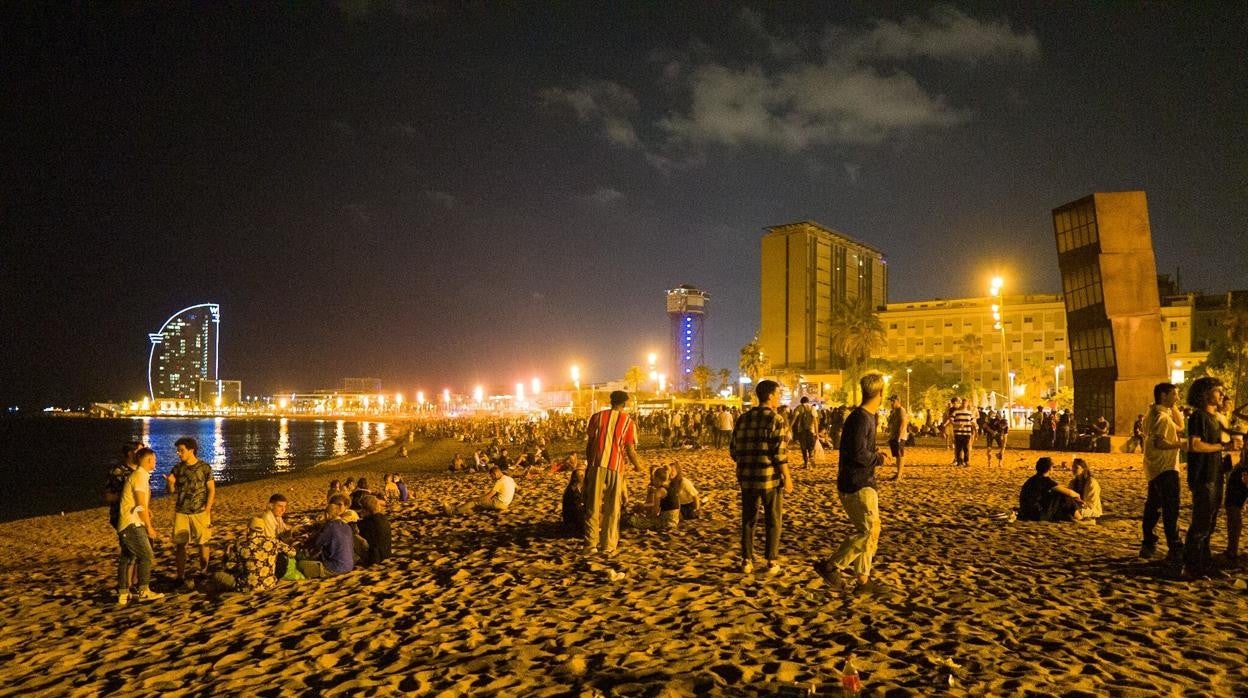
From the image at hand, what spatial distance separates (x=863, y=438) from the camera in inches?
231

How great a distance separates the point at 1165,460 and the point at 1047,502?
3.53m

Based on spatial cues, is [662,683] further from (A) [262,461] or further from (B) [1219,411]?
(A) [262,461]

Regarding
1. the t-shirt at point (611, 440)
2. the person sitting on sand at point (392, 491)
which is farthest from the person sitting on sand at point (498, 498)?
the t-shirt at point (611, 440)

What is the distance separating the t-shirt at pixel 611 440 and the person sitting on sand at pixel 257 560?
11.5 ft

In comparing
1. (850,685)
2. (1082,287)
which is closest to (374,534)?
(850,685)

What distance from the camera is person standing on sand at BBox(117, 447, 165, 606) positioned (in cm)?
689

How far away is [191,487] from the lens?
770 centimetres

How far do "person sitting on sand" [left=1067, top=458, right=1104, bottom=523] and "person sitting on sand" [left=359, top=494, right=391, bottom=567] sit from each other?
9075 millimetres

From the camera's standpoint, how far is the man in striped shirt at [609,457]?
7.40 meters

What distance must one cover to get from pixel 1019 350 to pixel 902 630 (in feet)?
323

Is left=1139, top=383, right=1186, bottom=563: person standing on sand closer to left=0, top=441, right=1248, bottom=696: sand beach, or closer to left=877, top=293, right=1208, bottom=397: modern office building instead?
left=0, top=441, right=1248, bottom=696: sand beach

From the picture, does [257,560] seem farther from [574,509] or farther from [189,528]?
[574,509]

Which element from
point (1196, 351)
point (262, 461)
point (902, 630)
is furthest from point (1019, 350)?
point (902, 630)

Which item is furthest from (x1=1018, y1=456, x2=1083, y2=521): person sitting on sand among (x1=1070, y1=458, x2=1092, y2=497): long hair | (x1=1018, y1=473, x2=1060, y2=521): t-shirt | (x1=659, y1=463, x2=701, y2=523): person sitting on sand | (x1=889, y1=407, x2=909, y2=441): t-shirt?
(x1=659, y1=463, x2=701, y2=523): person sitting on sand
